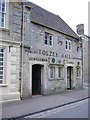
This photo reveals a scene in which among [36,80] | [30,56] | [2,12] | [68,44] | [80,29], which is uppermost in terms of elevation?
[80,29]

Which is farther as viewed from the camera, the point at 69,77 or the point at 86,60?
the point at 86,60

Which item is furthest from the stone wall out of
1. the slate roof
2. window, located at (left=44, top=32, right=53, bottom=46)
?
the slate roof

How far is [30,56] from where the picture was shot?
14.8 meters

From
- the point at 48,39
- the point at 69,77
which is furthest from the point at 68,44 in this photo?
the point at 48,39

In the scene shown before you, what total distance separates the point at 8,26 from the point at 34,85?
243 inches

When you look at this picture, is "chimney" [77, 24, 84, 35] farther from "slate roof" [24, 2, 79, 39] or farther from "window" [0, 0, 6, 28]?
"window" [0, 0, 6, 28]

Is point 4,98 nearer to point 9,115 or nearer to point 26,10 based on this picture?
point 9,115

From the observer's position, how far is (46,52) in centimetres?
1670

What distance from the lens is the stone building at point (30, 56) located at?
502 inches

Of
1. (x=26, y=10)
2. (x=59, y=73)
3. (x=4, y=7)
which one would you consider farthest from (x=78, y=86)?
(x=4, y=7)

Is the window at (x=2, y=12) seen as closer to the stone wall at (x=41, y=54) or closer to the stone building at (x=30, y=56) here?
the stone building at (x=30, y=56)

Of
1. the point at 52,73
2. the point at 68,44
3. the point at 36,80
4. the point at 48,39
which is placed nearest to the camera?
the point at 36,80

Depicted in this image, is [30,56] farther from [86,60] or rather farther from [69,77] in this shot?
[86,60]

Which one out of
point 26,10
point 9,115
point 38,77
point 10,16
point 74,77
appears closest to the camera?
point 9,115
